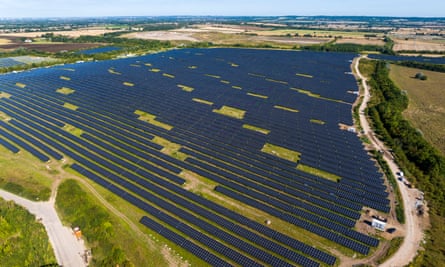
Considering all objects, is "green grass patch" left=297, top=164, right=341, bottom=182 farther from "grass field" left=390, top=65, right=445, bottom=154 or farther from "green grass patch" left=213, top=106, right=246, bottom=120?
"grass field" left=390, top=65, right=445, bottom=154

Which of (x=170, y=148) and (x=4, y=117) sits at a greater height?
(x=4, y=117)

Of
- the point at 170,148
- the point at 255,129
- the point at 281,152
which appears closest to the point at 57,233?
the point at 170,148

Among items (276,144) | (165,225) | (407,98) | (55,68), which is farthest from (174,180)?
(55,68)

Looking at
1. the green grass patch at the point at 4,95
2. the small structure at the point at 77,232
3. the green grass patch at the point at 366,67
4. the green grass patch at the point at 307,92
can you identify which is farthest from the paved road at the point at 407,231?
the green grass patch at the point at 4,95

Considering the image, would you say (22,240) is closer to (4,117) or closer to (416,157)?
(4,117)

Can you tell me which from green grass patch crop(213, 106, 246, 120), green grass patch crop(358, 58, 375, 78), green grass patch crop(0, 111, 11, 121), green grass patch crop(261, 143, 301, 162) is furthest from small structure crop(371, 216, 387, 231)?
green grass patch crop(0, 111, 11, 121)

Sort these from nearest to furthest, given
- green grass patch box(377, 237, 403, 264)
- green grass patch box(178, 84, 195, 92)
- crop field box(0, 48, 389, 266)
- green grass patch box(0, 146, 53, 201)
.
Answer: green grass patch box(377, 237, 403, 264) → crop field box(0, 48, 389, 266) → green grass patch box(0, 146, 53, 201) → green grass patch box(178, 84, 195, 92)

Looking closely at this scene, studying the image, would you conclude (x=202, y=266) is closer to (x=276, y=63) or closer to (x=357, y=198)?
(x=357, y=198)
